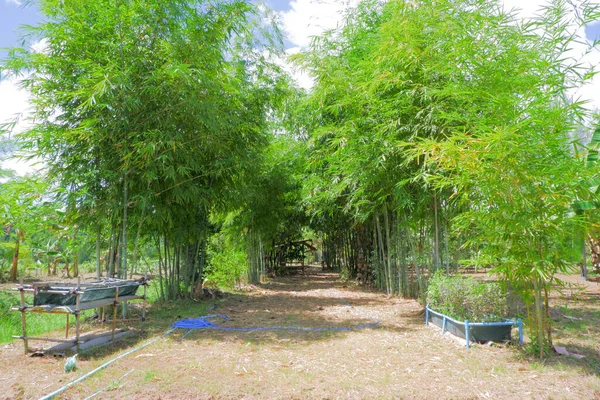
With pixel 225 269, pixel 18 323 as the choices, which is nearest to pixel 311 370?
pixel 18 323

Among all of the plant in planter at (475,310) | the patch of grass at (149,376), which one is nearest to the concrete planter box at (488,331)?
the plant in planter at (475,310)

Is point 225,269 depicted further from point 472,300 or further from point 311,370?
point 472,300

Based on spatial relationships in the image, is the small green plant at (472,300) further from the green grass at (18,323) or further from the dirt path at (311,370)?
the green grass at (18,323)

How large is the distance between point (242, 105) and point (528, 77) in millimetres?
4147

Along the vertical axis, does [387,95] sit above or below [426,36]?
below

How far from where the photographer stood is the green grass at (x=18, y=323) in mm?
4856

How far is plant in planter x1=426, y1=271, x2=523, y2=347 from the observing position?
3957 millimetres

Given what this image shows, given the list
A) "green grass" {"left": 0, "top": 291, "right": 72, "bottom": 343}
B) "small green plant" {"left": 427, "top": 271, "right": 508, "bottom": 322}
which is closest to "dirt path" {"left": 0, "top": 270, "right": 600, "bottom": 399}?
"small green plant" {"left": 427, "top": 271, "right": 508, "bottom": 322}

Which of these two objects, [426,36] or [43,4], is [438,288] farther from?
[43,4]

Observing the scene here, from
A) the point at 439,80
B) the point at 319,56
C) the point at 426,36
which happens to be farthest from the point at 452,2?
the point at 319,56

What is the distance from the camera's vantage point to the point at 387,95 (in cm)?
531

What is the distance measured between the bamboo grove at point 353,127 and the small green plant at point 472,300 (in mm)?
401

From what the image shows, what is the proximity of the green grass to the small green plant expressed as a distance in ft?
15.5

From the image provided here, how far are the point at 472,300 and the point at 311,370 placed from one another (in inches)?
71.3
